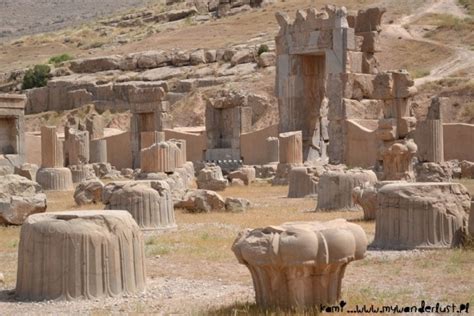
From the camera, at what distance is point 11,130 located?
23.6 metres

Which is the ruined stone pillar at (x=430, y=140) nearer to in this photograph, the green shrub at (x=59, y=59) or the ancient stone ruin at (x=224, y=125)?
the ancient stone ruin at (x=224, y=125)

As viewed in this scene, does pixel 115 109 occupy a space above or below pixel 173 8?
below

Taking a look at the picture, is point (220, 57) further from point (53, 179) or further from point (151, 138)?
point (53, 179)

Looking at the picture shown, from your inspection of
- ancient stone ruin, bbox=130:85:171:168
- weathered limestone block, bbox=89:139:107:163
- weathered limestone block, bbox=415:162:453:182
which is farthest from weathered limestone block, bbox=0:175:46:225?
weathered limestone block, bbox=89:139:107:163

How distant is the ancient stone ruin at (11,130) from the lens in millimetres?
23328

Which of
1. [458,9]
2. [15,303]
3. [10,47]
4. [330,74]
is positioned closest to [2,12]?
[10,47]

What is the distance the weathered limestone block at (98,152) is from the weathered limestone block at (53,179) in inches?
330

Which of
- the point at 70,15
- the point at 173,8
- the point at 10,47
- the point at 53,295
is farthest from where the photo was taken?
the point at 70,15

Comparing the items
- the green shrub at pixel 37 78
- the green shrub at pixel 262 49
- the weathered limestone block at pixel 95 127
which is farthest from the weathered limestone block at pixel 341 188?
the green shrub at pixel 37 78

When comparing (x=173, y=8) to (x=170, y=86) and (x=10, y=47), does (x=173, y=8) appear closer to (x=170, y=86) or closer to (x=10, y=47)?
(x=10, y=47)

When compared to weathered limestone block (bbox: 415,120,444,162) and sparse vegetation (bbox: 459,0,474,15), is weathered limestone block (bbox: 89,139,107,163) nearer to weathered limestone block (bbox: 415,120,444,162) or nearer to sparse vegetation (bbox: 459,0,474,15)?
weathered limestone block (bbox: 415,120,444,162)

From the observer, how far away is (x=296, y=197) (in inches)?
774

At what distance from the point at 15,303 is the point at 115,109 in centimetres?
4192

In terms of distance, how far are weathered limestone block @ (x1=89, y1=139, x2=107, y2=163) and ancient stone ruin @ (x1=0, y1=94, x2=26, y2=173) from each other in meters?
8.34
